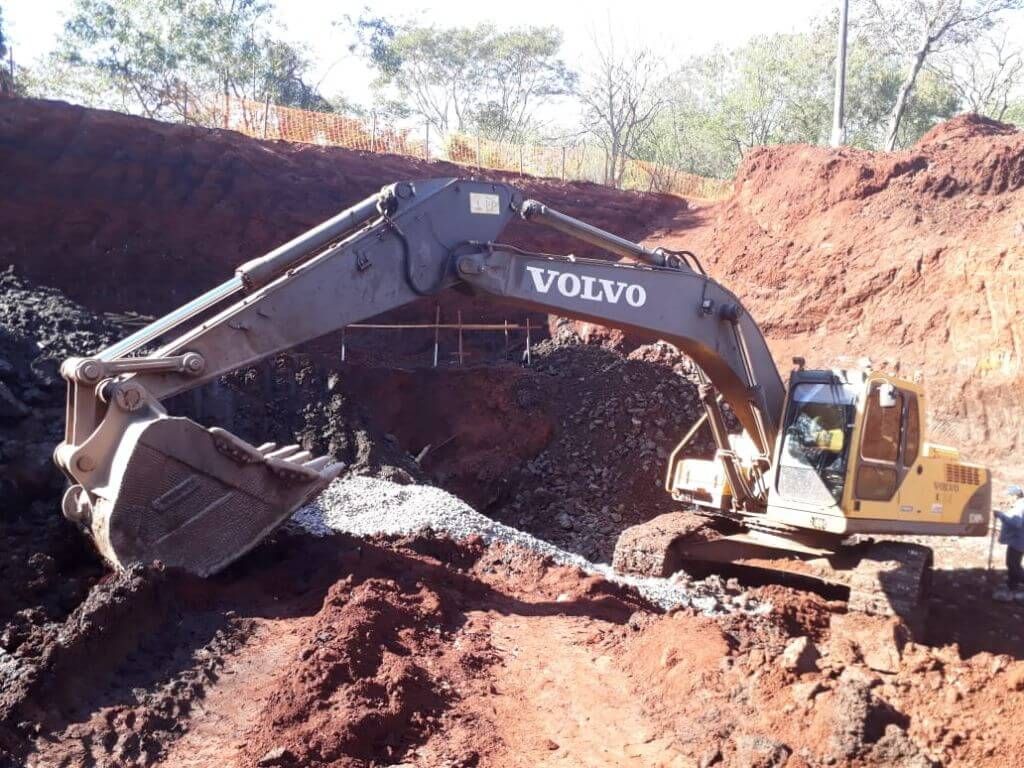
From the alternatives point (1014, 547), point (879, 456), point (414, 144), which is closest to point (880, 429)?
point (879, 456)

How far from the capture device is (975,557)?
10.9 metres

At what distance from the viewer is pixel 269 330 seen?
608 cm

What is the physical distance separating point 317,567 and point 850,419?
4852 millimetres

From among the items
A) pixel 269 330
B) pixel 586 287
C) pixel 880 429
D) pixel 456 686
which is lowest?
pixel 456 686

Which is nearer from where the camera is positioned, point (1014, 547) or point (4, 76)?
point (1014, 547)

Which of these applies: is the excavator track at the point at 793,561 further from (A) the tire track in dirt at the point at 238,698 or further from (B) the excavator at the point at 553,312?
(A) the tire track in dirt at the point at 238,698

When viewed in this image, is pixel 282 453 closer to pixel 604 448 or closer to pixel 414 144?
pixel 604 448

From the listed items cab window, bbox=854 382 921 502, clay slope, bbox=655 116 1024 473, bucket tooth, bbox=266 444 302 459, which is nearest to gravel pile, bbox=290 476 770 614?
bucket tooth, bbox=266 444 302 459

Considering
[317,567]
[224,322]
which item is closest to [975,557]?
[317,567]

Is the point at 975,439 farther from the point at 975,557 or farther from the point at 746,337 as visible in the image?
the point at 746,337

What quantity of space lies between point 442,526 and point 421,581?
5.65ft

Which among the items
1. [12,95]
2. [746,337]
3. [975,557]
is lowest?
[975,557]

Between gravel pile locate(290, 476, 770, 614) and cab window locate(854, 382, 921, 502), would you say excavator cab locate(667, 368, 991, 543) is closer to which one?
cab window locate(854, 382, 921, 502)

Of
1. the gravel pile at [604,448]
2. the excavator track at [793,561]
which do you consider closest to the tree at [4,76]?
the gravel pile at [604,448]
